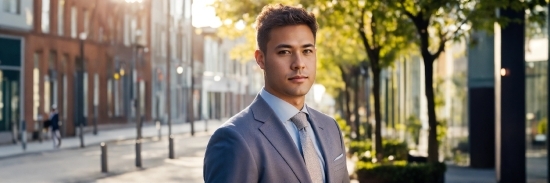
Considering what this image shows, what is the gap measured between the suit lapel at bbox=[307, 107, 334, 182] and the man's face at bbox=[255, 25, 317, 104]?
0.18 metres

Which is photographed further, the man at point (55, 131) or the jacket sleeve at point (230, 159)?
the man at point (55, 131)

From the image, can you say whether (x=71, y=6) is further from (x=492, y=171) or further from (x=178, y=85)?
(x=178, y=85)

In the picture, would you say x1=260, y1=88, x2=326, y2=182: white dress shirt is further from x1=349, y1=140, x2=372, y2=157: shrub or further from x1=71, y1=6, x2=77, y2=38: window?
x1=71, y1=6, x2=77, y2=38: window

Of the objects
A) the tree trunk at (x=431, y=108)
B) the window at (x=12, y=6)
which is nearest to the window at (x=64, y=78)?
the window at (x=12, y=6)

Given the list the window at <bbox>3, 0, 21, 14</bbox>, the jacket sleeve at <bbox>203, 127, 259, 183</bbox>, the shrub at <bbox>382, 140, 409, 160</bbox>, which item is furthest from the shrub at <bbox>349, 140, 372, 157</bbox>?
the jacket sleeve at <bbox>203, 127, 259, 183</bbox>

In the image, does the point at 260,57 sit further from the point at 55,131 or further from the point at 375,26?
the point at 55,131

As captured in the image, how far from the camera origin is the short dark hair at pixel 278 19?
4105 millimetres

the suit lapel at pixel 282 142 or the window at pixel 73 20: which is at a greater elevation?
the window at pixel 73 20

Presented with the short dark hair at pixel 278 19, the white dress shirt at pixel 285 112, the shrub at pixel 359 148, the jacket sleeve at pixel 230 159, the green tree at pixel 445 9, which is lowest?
the shrub at pixel 359 148

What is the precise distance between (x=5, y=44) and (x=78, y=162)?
1432 cm

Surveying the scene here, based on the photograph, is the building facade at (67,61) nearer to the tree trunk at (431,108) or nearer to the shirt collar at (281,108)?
A: the tree trunk at (431,108)

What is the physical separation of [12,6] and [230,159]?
3811cm

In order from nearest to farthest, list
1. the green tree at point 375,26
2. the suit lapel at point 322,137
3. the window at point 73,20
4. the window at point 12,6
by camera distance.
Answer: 1. the suit lapel at point 322,137
2. the green tree at point 375,26
3. the window at point 12,6
4. the window at point 73,20

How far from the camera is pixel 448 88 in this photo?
1435 inches
